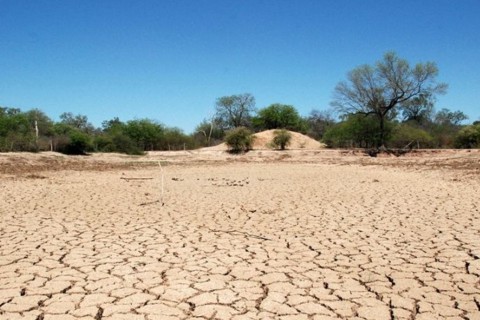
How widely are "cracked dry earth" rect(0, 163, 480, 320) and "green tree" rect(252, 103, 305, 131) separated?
164 ft

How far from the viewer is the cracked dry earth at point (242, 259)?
3439 millimetres

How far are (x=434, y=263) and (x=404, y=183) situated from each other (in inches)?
344

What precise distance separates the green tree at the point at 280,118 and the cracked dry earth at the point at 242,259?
49942 millimetres

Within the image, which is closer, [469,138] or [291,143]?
[469,138]

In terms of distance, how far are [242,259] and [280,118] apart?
54.9 meters

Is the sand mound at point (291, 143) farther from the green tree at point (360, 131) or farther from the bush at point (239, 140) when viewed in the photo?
the green tree at point (360, 131)

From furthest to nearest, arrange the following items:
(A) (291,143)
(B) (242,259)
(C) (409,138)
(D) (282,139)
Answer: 1. (A) (291,143)
2. (C) (409,138)
3. (D) (282,139)
4. (B) (242,259)

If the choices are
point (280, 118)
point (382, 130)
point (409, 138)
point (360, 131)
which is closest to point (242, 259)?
point (382, 130)

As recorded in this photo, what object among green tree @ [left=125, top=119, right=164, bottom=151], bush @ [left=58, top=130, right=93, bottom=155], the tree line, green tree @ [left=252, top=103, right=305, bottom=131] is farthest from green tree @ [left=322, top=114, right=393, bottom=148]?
bush @ [left=58, top=130, right=93, bottom=155]

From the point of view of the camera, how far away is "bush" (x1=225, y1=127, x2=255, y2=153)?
37.4m

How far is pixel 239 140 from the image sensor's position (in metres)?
37.5

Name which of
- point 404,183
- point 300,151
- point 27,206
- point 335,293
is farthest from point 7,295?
point 300,151

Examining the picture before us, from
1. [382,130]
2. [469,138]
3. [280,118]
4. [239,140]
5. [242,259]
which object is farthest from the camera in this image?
[280,118]

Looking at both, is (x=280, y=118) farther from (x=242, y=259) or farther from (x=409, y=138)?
(x=242, y=259)
